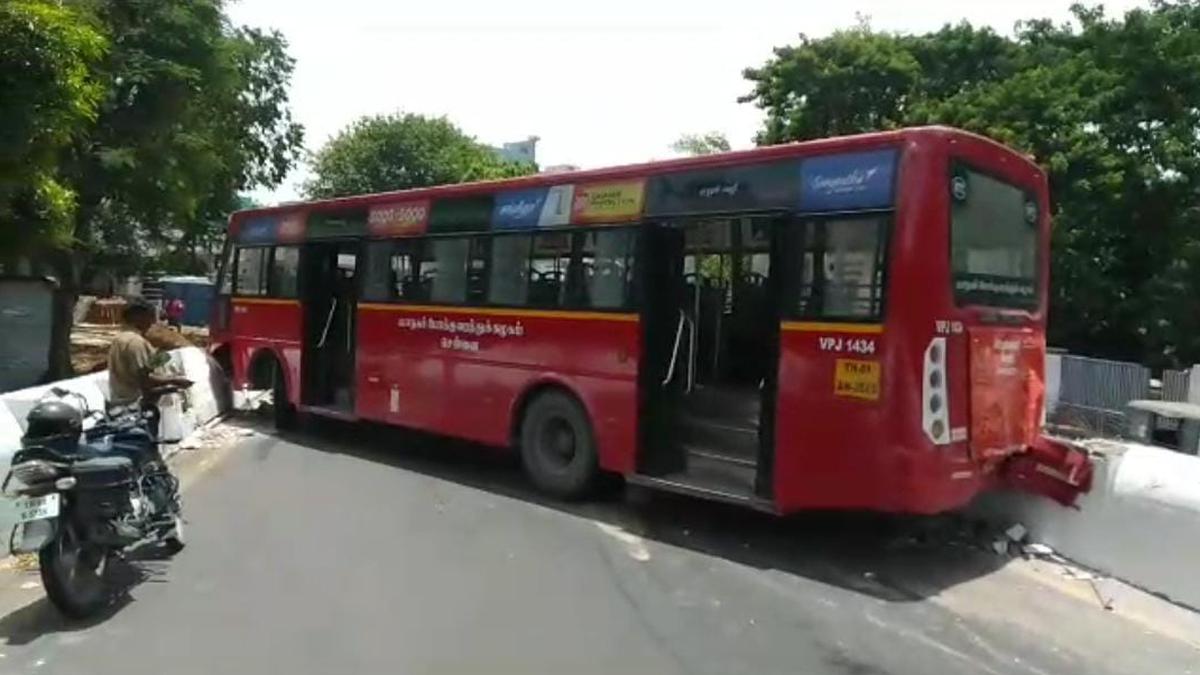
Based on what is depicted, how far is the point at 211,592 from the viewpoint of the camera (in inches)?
243

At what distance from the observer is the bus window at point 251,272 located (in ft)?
44.7

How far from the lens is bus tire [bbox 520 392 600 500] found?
352 inches

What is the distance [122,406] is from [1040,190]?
259 inches

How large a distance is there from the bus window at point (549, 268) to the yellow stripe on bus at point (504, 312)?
0.30ft

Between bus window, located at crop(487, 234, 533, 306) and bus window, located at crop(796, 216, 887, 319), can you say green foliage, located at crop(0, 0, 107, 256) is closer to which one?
bus window, located at crop(487, 234, 533, 306)

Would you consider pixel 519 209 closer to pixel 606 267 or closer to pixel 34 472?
pixel 606 267

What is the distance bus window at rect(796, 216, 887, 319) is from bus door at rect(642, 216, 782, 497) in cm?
41

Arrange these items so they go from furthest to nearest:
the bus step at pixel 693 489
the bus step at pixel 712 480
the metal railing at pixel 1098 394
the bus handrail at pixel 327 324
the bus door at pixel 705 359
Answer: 1. the metal railing at pixel 1098 394
2. the bus handrail at pixel 327 324
3. the bus door at pixel 705 359
4. the bus step at pixel 712 480
5. the bus step at pixel 693 489

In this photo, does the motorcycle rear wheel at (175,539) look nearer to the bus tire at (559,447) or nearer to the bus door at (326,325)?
the bus tire at (559,447)

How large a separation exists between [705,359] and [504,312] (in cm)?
185

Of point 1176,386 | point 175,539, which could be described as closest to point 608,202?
point 175,539

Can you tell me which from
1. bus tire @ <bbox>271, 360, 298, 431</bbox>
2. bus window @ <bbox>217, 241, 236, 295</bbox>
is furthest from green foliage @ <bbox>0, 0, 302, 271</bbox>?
bus tire @ <bbox>271, 360, 298, 431</bbox>

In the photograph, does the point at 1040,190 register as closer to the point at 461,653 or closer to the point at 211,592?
the point at 461,653

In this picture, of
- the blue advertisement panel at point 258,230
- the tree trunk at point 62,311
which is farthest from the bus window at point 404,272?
the tree trunk at point 62,311
